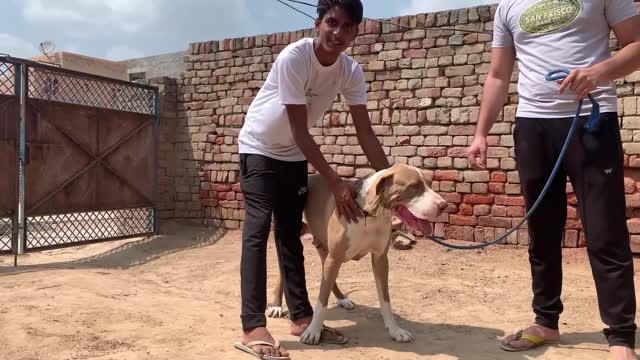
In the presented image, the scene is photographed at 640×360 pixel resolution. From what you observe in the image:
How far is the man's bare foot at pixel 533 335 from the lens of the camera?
3028 millimetres

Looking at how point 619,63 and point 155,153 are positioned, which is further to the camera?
point 155,153

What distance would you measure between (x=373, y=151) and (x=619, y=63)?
4.40ft

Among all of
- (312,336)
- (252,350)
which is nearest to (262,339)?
(252,350)

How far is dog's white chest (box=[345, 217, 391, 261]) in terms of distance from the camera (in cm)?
303

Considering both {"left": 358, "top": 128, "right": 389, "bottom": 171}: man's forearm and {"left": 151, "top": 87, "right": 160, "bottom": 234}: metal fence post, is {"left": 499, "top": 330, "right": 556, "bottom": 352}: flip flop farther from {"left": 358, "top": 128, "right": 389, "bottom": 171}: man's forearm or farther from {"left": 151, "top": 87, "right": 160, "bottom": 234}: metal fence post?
{"left": 151, "top": 87, "right": 160, "bottom": 234}: metal fence post

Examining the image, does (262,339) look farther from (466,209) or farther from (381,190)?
(466,209)

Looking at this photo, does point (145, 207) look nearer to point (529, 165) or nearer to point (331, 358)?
point (331, 358)

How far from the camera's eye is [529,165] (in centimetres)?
294

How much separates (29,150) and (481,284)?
4984 millimetres

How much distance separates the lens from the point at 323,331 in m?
3.19

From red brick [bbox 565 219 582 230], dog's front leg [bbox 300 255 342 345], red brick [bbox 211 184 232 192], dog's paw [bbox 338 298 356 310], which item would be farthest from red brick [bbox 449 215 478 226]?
dog's front leg [bbox 300 255 342 345]

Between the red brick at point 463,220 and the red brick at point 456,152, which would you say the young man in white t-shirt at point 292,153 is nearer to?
the red brick at point 456,152

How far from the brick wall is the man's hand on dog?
3.81m

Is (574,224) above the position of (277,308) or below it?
above
